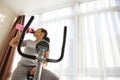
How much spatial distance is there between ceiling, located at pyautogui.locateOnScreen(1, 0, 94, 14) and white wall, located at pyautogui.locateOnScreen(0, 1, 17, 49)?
0.10 meters

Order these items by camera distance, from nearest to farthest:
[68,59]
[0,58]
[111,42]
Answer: [111,42] → [68,59] → [0,58]

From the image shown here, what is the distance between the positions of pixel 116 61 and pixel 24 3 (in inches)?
86.2

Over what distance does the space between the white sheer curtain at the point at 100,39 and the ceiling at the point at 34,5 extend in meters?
0.49

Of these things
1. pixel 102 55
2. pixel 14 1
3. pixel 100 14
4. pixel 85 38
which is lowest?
pixel 102 55

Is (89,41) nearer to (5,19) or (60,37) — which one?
A: (60,37)

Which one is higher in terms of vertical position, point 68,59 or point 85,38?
point 85,38

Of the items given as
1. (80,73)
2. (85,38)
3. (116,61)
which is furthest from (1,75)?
(116,61)

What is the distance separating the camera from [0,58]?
2617mm

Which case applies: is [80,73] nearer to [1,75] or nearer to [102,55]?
[102,55]

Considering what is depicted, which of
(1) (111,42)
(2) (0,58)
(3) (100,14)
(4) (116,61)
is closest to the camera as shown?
(4) (116,61)

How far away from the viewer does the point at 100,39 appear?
2.18 metres

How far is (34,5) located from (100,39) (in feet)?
5.44

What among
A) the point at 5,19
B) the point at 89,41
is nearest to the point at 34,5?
the point at 5,19

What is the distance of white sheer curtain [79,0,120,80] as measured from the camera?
6.36ft
